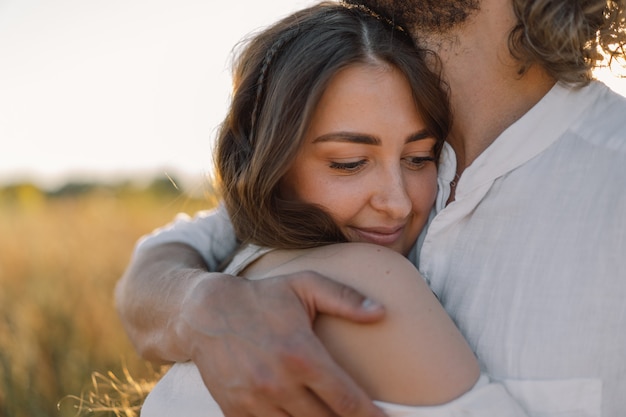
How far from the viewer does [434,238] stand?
2.21m

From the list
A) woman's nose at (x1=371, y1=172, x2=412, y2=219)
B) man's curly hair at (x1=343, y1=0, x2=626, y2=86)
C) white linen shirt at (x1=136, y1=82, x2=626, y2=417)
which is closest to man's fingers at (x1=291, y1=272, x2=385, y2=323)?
white linen shirt at (x1=136, y1=82, x2=626, y2=417)

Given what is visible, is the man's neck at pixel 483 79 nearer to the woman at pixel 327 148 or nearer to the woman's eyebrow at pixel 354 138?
the woman at pixel 327 148

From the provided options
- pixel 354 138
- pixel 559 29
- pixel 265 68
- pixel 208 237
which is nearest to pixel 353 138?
pixel 354 138

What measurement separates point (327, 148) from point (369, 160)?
0.13 metres

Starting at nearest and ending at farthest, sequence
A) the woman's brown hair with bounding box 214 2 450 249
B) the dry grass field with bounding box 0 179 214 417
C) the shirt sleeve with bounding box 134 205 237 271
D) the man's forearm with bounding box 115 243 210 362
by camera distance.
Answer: the man's forearm with bounding box 115 243 210 362 → the woman's brown hair with bounding box 214 2 450 249 → the shirt sleeve with bounding box 134 205 237 271 → the dry grass field with bounding box 0 179 214 417

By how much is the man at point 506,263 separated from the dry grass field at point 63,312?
1180 mm

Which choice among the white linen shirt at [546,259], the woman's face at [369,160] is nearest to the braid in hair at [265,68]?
the woman's face at [369,160]

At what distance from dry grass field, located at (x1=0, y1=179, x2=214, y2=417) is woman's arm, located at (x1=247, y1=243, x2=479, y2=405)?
136 cm

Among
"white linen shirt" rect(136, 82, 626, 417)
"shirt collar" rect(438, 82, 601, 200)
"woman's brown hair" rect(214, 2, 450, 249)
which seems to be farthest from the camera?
"woman's brown hair" rect(214, 2, 450, 249)

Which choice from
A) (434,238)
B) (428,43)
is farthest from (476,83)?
(434,238)

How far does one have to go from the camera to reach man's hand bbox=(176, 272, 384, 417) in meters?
1.67

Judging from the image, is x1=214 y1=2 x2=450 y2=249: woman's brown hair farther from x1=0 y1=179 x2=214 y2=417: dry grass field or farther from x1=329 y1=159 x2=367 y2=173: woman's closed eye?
x1=0 y1=179 x2=214 y2=417: dry grass field

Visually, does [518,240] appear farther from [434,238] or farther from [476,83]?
[476,83]

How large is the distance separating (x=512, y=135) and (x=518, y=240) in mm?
326
